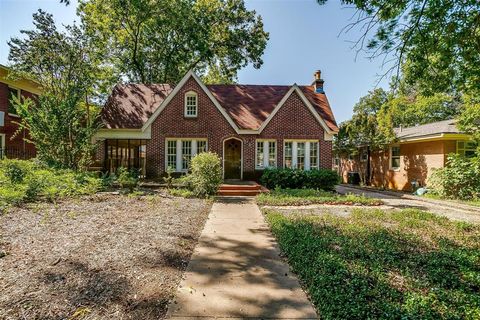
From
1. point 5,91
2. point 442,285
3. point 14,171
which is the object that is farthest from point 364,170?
point 5,91

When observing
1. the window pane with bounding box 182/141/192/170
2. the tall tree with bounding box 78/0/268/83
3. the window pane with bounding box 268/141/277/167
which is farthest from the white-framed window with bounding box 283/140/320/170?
the tall tree with bounding box 78/0/268/83

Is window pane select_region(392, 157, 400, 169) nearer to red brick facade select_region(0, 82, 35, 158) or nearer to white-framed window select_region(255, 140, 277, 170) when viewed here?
white-framed window select_region(255, 140, 277, 170)

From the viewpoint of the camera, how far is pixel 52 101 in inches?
516

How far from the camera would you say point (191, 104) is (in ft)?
54.4

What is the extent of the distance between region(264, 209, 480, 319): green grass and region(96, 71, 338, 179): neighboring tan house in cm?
891

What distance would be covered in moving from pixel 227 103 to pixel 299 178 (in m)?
6.98

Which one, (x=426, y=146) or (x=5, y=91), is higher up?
(x=5, y=91)

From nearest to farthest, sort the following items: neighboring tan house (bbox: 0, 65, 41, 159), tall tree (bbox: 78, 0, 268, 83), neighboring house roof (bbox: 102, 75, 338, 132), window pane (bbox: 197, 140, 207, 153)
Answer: window pane (bbox: 197, 140, 207, 153), neighboring tan house (bbox: 0, 65, 41, 159), neighboring house roof (bbox: 102, 75, 338, 132), tall tree (bbox: 78, 0, 268, 83)

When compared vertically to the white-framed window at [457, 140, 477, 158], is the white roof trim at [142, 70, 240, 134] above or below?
above

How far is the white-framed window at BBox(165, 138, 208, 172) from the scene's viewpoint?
1639cm

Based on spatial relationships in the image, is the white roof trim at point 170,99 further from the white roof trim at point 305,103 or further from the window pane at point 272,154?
the window pane at point 272,154

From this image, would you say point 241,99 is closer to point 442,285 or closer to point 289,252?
point 289,252

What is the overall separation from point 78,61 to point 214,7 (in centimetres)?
1422

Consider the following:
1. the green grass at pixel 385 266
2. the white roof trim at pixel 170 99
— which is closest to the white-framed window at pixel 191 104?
the white roof trim at pixel 170 99
